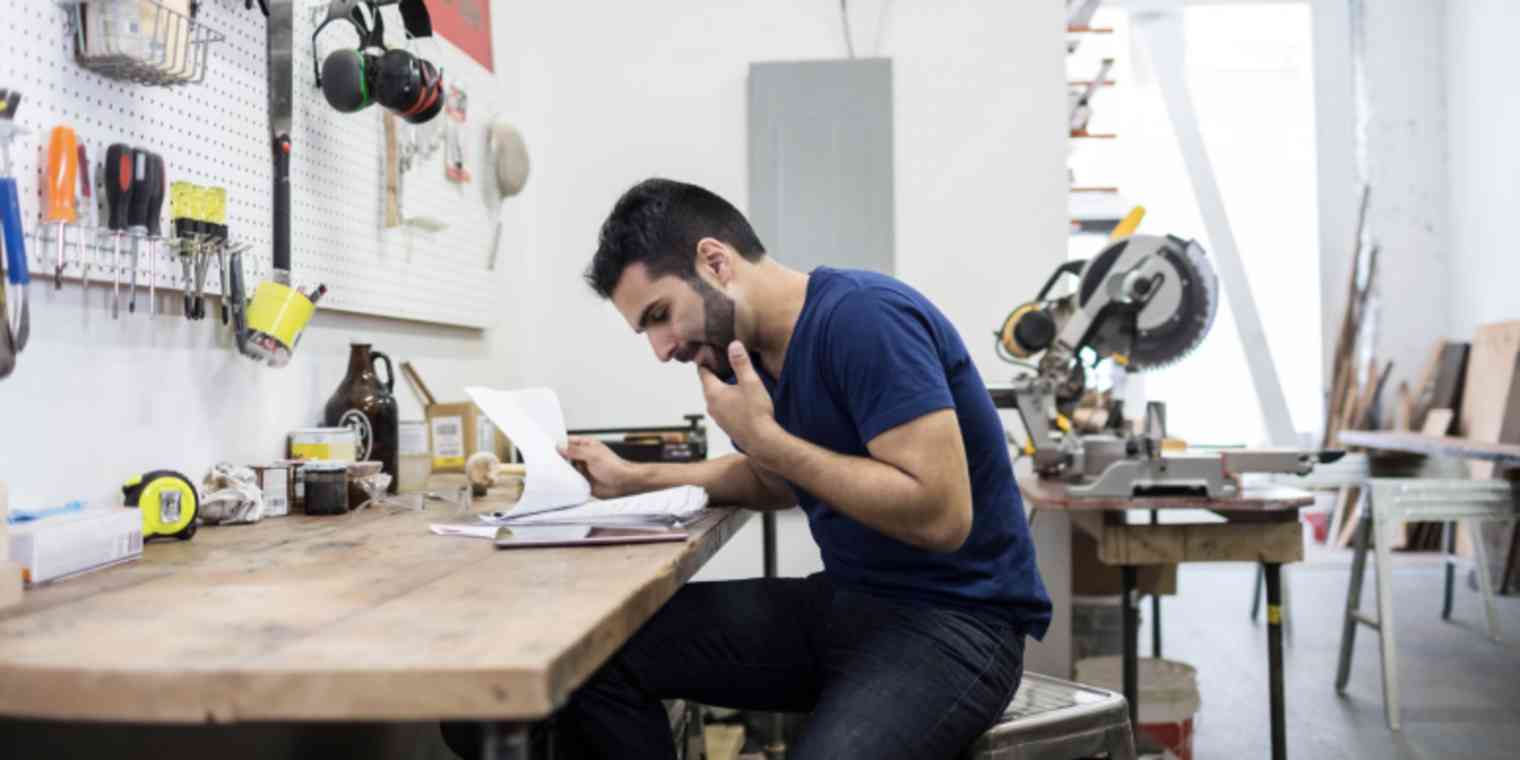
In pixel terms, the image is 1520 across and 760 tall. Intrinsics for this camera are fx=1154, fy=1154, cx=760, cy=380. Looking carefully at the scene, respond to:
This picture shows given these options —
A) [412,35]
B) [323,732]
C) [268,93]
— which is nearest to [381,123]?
[412,35]

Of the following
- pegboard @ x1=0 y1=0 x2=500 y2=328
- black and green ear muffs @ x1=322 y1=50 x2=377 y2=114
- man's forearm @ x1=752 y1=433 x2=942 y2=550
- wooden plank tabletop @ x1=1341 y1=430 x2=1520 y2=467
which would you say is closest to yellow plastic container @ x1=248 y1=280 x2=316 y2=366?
pegboard @ x1=0 y1=0 x2=500 y2=328

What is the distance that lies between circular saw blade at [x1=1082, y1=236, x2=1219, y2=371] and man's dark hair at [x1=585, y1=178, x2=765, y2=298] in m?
1.50

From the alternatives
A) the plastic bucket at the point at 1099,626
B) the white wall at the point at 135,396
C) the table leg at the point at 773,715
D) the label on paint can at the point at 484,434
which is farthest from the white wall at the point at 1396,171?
the white wall at the point at 135,396

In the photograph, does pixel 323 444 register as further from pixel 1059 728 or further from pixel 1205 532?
pixel 1205 532

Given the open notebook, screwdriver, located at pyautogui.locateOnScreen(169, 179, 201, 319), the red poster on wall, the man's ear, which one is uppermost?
the red poster on wall

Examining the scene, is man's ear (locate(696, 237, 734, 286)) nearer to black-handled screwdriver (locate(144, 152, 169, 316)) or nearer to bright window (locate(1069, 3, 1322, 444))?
black-handled screwdriver (locate(144, 152, 169, 316))

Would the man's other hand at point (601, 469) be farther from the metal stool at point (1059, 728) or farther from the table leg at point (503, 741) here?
the table leg at point (503, 741)

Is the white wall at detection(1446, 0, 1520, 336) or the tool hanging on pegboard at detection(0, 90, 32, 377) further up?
the white wall at detection(1446, 0, 1520, 336)

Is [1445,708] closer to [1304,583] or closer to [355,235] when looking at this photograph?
[1304,583]

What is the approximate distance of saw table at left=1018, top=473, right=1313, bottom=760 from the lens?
2547mm

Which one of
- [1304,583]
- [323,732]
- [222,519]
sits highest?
[222,519]

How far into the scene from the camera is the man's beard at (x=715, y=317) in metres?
1.66

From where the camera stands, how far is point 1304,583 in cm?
551

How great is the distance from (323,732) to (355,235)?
3.16ft
